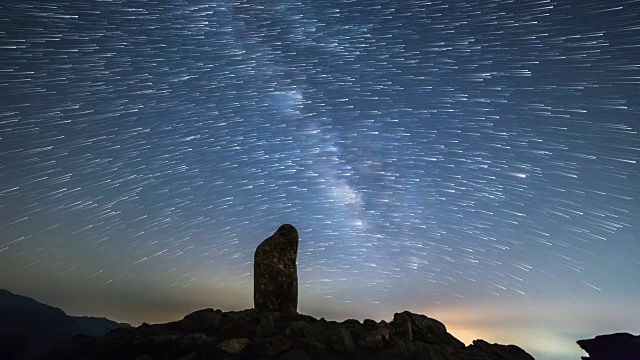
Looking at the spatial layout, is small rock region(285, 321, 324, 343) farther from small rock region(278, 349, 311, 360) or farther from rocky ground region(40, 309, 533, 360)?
small rock region(278, 349, 311, 360)

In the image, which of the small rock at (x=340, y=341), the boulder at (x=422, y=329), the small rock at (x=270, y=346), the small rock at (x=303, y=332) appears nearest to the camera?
the small rock at (x=270, y=346)

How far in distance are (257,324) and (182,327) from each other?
11.9ft

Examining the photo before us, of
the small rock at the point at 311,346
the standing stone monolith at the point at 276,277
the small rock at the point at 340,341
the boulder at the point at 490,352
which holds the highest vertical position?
the standing stone monolith at the point at 276,277

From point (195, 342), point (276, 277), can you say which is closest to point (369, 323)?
point (276, 277)

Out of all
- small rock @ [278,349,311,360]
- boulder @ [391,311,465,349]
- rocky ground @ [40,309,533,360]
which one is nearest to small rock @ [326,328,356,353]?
rocky ground @ [40,309,533,360]

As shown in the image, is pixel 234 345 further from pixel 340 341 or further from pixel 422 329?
pixel 422 329

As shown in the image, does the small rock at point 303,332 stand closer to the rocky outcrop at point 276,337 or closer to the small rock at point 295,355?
the rocky outcrop at point 276,337

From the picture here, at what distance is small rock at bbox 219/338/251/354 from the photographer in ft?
54.0

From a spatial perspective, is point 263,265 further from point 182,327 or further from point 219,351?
point 219,351

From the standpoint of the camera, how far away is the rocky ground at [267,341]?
16.7 meters

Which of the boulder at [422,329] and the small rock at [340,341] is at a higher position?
the boulder at [422,329]

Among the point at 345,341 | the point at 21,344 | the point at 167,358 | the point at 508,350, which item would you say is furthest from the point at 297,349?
the point at 21,344

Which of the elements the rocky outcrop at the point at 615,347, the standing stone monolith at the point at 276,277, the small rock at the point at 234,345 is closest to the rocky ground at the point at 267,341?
the small rock at the point at 234,345

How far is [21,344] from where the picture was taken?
127ft
